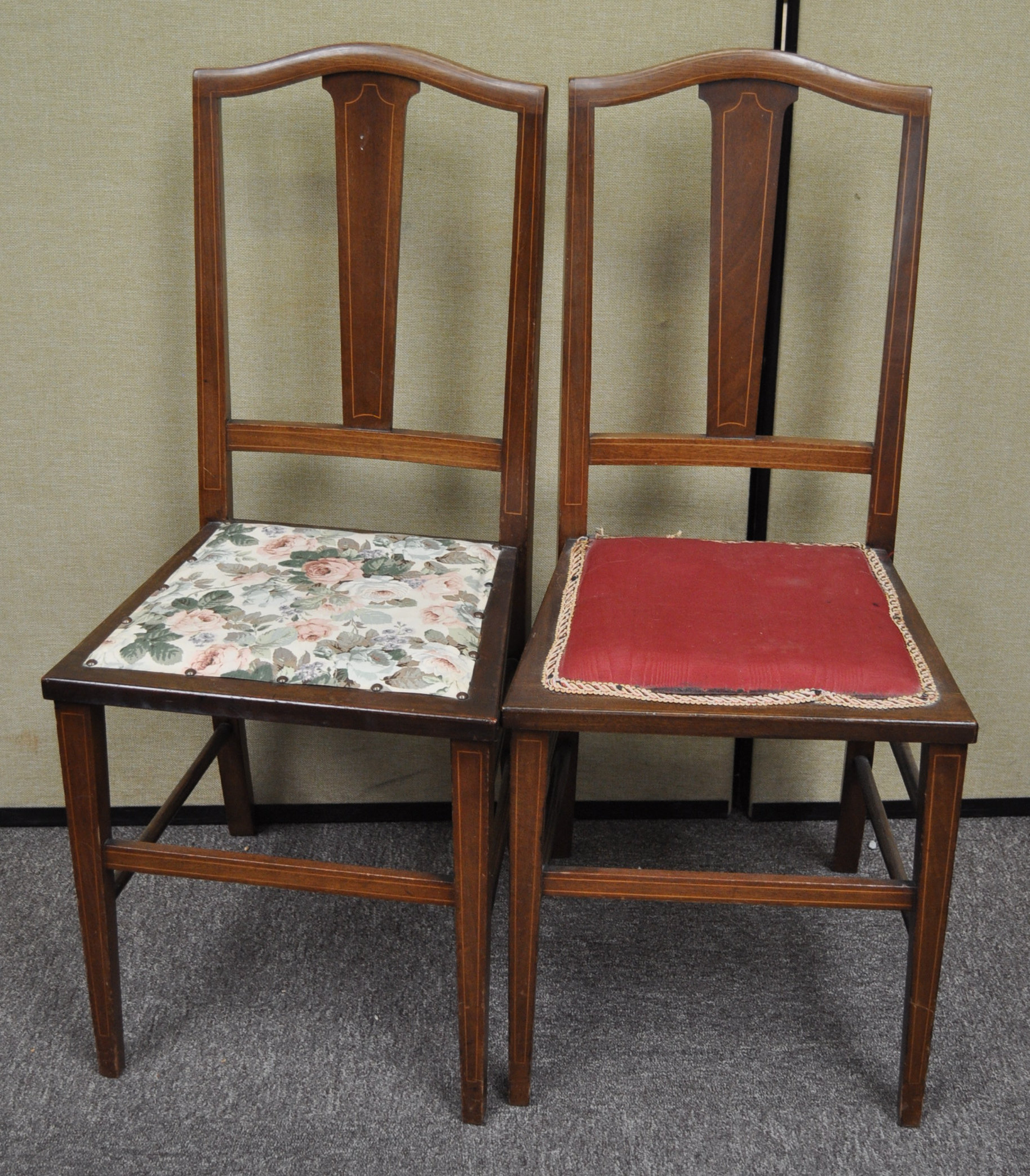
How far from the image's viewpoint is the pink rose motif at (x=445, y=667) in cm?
118

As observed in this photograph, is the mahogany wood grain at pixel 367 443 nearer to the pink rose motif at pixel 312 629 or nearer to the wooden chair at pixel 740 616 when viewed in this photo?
the wooden chair at pixel 740 616

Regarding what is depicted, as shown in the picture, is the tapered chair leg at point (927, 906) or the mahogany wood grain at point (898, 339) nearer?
the tapered chair leg at point (927, 906)

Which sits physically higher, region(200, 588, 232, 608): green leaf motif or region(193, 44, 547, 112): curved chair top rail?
region(193, 44, 547, 112): curved chair top rail

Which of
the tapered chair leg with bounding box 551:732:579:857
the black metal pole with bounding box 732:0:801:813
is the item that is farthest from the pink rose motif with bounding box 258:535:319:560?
the black metal pole with bounding box 732:0:801:813

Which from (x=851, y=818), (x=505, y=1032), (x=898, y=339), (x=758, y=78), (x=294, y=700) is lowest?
(x=505, y=1032)

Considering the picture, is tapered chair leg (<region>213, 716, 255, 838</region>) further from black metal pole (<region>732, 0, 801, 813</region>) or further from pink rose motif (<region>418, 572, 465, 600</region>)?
black metal pole (<region>732, 0, 801, 813</region>)

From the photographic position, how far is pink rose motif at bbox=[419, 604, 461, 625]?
4.14ft

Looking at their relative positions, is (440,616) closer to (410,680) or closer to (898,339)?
(410,680)

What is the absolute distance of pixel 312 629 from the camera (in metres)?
1.24

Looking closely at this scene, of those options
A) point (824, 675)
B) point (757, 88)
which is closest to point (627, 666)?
point (824, 675)

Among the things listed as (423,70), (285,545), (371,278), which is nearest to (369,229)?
(371,278)

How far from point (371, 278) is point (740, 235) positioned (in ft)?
1.39

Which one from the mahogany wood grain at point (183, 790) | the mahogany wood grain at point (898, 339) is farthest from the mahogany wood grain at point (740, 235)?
the mahogany wood grain at point (183, 790)

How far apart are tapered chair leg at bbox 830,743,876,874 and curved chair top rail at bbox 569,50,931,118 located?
32.1 inches
